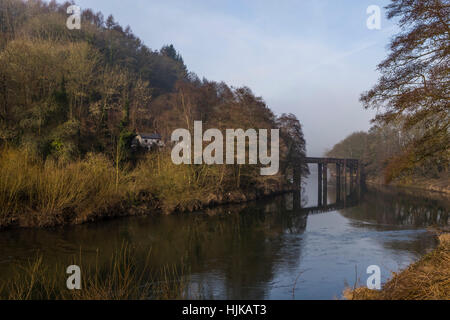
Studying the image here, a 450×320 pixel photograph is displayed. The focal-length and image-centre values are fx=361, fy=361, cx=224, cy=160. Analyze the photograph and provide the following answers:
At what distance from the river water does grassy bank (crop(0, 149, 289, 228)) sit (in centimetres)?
89

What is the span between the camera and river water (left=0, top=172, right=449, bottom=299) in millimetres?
9242

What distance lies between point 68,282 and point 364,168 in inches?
2240

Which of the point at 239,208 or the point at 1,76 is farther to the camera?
the point at 239,208

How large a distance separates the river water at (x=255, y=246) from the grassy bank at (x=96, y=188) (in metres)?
0.89

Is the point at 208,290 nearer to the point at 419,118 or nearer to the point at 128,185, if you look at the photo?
the point at 419,118

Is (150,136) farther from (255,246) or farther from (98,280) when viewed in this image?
(98,280)

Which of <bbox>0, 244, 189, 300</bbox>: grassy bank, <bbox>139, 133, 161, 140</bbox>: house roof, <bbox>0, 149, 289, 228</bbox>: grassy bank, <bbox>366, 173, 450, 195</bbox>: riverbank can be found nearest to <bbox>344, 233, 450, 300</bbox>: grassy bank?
<bbox>0, 244, 189, 300</bbox>: grassy bank

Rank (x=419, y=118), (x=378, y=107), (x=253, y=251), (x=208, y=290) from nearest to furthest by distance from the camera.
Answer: (x=208, y=290) → (x=419, y=118) → (x=378, y=107) → (x=253, y=251)

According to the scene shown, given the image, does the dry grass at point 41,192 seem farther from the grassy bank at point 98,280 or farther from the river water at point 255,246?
the grassy bank at point 98,280

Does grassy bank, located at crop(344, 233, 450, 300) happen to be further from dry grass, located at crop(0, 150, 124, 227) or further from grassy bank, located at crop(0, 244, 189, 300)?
dry grass, located at crop(0, 150, 124, 227)

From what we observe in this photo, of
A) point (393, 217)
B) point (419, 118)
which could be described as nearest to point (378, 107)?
point (419, 118)

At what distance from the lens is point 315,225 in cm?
1888

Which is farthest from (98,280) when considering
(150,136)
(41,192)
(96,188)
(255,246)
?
(150,136)

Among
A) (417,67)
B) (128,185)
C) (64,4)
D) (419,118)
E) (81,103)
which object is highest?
(64,4)
